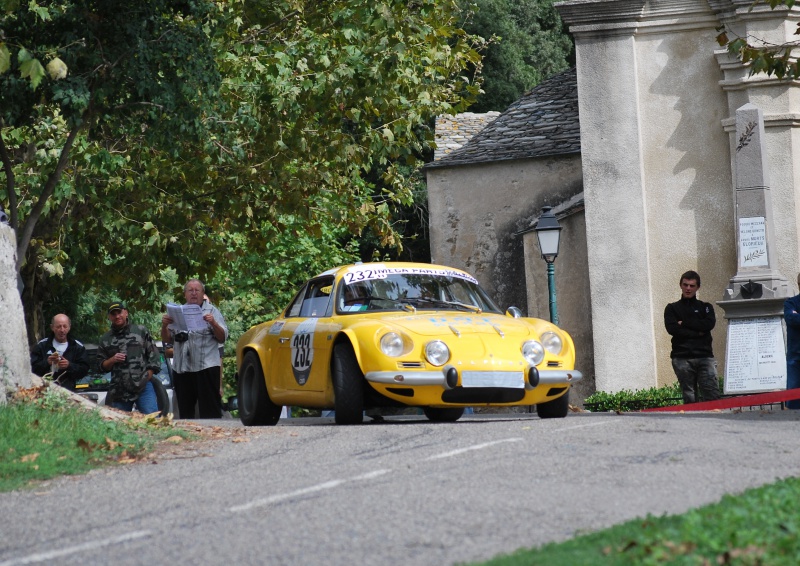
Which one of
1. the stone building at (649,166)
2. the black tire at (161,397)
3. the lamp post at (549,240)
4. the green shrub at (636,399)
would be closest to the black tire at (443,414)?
the black tire at (161,397)

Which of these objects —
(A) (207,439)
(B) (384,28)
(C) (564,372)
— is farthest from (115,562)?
(B) (384,28)

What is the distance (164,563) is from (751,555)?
7.60ft

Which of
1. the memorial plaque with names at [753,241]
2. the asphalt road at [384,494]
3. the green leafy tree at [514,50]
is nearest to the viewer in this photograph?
the asphalt road at [384,494]

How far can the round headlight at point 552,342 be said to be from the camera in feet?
37.9

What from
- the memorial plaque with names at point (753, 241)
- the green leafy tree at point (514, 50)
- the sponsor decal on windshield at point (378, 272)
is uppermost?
the green leafy tree at point (514, 50)

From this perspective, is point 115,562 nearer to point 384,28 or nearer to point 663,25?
point 384,28

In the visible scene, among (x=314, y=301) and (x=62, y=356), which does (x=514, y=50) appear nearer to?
(x=62, y=356)

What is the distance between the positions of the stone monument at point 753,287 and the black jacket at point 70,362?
7582mm

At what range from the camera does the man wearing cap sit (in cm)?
1416

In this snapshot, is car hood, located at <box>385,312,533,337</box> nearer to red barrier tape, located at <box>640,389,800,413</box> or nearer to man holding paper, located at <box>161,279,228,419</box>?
red barrier tape, located at <box>640,389,800,413</box>

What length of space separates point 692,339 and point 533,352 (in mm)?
3924

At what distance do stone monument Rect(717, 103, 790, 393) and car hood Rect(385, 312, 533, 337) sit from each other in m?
4.98

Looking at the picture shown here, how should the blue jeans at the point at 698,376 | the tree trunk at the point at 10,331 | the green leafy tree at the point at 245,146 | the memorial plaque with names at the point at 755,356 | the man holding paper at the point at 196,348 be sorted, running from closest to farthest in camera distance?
the tree trunk at the point at 10,331 < the blue jeans at the point at 698,376 < the man holding paper at the point at 196,348 < the memorial plaque with names at the point at 755,356 < the green leafy tree at the point at 245,146

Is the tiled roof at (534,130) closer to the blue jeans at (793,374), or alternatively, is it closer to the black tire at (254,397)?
the blue jeans at (793,374)
